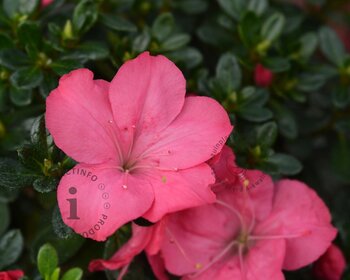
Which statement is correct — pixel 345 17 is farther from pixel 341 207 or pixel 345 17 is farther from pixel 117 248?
pixel 117 248

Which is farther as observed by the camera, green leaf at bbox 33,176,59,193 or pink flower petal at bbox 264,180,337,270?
pink flower petal at bbox 264,180,337,270

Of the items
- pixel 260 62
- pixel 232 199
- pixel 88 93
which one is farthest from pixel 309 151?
pixel 88 93

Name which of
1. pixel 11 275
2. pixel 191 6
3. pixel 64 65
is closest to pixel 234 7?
pixel 191 6

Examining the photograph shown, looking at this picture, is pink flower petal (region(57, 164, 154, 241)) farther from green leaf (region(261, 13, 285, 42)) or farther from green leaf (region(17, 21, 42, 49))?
green leaf (region(261, 13, 285, 42))

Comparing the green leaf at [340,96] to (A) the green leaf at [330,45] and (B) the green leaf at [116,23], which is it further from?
(B) the green leaf at [116,23]

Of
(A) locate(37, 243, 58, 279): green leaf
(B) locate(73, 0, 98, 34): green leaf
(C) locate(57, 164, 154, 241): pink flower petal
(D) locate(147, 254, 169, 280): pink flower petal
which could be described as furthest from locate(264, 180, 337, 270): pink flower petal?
(B) locate(73, 0, 98, 34): green leaf

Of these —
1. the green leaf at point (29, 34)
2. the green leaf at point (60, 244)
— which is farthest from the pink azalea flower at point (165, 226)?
the green leaf at point (29, 34)
